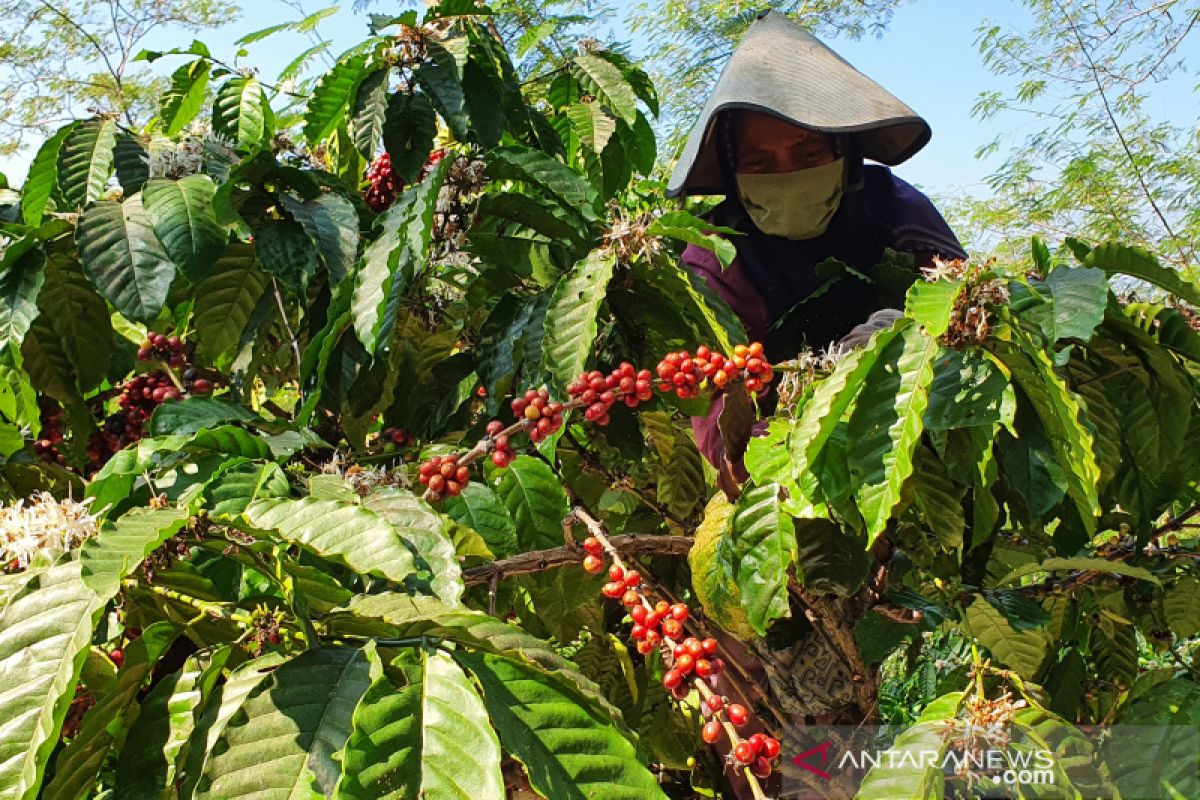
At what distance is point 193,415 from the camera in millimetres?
1105

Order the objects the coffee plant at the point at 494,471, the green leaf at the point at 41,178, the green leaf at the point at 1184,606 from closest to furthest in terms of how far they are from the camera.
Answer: the coffee plant at the point at 494,471, the green leaf at the point at 41,178, the green leaf at the point at 1184,606

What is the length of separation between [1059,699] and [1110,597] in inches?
7.5

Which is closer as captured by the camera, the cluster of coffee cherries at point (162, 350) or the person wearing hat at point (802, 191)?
the person wearing hat at point (802, 191)

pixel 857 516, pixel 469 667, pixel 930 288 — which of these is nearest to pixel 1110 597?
pixel 857 516

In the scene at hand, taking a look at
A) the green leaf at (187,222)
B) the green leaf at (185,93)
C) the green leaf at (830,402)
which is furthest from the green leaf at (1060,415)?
the green leaf at (185,93)

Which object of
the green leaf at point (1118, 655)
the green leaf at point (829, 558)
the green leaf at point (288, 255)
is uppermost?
the green leaf at point (288, 255)

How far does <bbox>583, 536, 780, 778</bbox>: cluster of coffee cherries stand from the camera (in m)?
0.81

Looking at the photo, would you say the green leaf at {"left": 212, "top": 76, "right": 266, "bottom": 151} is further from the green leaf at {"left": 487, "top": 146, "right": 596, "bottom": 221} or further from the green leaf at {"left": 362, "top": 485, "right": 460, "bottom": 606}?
the green leaf at {"left": 362, "top": 485, "right": 460, "bottom": 606}

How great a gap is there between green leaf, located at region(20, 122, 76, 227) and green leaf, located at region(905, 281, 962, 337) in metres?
1.11

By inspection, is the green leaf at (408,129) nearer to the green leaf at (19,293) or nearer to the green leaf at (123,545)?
the green leaf at (19,293)

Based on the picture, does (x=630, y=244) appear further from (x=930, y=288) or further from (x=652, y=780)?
(x=652, y=780)

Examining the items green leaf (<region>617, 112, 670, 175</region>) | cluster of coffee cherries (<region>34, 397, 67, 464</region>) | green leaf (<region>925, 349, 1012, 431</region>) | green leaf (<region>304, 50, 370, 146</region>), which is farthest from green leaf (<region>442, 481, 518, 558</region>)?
cluster of coffee cherries (<region>34, 397, 67, 464</region>)

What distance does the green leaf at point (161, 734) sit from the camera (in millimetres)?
797

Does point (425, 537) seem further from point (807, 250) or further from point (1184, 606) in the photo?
point (1184, 606)
